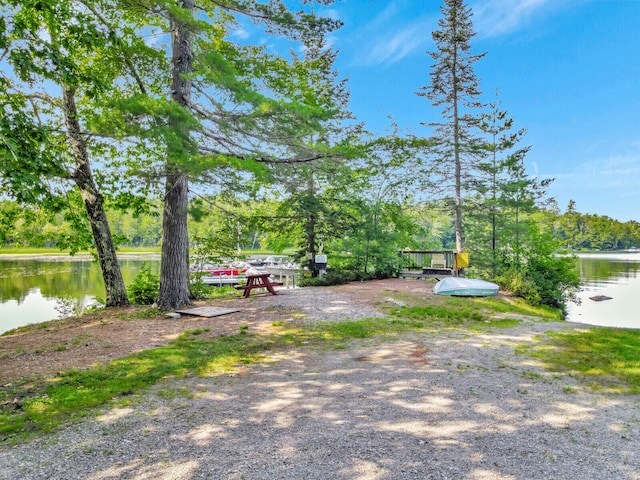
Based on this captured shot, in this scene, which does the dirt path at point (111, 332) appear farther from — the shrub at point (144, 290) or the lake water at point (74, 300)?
the lake water at point (74, 300)

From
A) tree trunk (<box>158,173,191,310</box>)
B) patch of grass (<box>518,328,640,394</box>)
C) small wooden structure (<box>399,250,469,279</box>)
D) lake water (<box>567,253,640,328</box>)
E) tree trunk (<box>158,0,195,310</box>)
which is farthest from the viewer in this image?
small wooden structure (<box>399,250,469,279</box>)

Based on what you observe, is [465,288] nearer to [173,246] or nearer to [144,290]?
[173,246]

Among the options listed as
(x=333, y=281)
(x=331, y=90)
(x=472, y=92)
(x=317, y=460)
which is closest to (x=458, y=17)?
(x=472, y=92)

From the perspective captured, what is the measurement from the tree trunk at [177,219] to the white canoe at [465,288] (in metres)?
7.26

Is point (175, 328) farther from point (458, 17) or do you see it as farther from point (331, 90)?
point (458, 17)

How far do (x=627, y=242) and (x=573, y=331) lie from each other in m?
83.8

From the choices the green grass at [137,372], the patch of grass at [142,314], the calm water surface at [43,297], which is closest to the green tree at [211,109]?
the patch of grass at [142,314]

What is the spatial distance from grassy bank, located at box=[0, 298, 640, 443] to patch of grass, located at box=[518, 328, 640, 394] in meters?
0.01

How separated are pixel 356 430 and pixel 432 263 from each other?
1414cm

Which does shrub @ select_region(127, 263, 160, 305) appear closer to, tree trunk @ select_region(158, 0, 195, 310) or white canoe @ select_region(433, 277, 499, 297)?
tree trunk @ select_region(158, 0, 195, 310)

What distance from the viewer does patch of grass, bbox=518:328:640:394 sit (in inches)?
156

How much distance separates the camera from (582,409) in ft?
10.5

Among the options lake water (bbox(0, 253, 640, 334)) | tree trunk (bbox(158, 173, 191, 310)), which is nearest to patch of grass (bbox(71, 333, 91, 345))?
tree trunk (bbox(158, 173, 191, 310))

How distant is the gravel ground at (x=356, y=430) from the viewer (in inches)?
91.0
